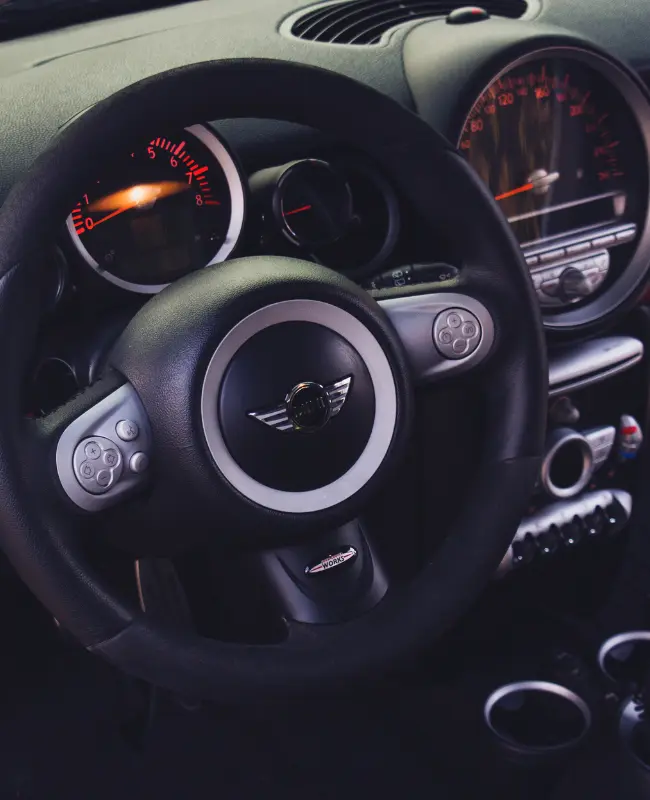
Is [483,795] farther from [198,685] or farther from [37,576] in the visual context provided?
[37,576]

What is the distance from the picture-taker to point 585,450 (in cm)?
161

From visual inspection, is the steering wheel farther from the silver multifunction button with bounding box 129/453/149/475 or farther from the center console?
the center console

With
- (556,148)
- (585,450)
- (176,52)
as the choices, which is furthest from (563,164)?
(176,52)

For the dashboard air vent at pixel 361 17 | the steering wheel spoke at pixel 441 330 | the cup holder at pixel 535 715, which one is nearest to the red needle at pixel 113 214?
the steering wheel spoke at pixel 441 330

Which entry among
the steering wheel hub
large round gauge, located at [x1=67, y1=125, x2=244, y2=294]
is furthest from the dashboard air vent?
the steering wheel hub

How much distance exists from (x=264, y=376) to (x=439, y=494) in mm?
654

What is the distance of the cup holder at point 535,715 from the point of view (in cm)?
156

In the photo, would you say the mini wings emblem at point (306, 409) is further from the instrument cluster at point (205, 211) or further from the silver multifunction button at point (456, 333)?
the instrument cluster at point (205, 211)

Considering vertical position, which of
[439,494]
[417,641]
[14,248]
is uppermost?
[14,248]

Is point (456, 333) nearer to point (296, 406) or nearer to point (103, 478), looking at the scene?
point (296, 406)

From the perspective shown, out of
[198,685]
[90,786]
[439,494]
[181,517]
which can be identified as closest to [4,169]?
[181,517]

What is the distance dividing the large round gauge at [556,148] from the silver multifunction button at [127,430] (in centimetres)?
76

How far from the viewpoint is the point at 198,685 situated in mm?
915

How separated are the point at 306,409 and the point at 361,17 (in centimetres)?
85
